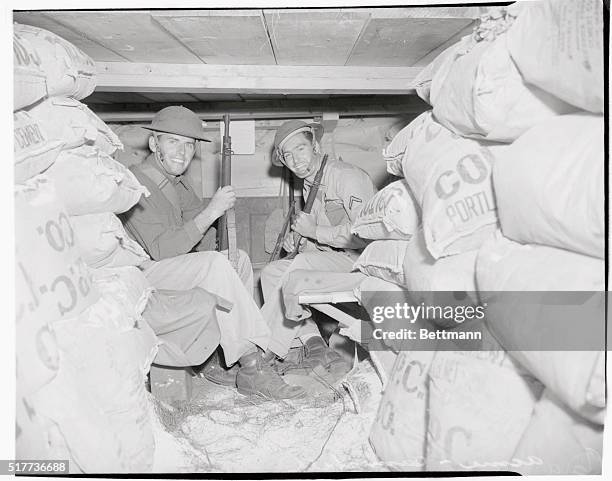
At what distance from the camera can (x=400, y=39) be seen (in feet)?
5.50

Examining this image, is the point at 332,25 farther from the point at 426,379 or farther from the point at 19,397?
the point at 19,397

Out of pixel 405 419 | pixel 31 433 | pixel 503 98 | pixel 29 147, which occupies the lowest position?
pixel 405 419

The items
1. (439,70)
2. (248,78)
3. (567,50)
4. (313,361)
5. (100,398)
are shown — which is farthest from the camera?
(313,361)

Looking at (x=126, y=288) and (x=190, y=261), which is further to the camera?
(x=190, y=261)

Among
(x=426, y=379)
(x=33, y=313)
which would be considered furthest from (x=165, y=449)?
(x=426, y=379)

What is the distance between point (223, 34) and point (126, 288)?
900mm

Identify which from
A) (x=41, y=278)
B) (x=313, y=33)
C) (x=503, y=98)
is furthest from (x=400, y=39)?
(x=41, y=278)

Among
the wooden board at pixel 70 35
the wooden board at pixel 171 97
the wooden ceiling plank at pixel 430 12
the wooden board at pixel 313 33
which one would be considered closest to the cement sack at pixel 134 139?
the wooden board at pixel 171 97

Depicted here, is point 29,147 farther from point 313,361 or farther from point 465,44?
point 313,361

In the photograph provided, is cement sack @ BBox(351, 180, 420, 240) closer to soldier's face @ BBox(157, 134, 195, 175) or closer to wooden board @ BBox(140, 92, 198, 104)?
soldier's face @ BBox(157, 134, 195, 175)

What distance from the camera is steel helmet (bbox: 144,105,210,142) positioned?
2.26 meters

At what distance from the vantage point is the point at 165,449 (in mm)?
1423

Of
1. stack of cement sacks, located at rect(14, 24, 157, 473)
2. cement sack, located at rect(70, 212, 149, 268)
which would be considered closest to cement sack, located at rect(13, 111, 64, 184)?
stack of cement sacks, located at rect(14, 24, 157, 473)

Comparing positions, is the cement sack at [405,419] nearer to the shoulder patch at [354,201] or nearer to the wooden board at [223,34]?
the wooden board at [223,34]
